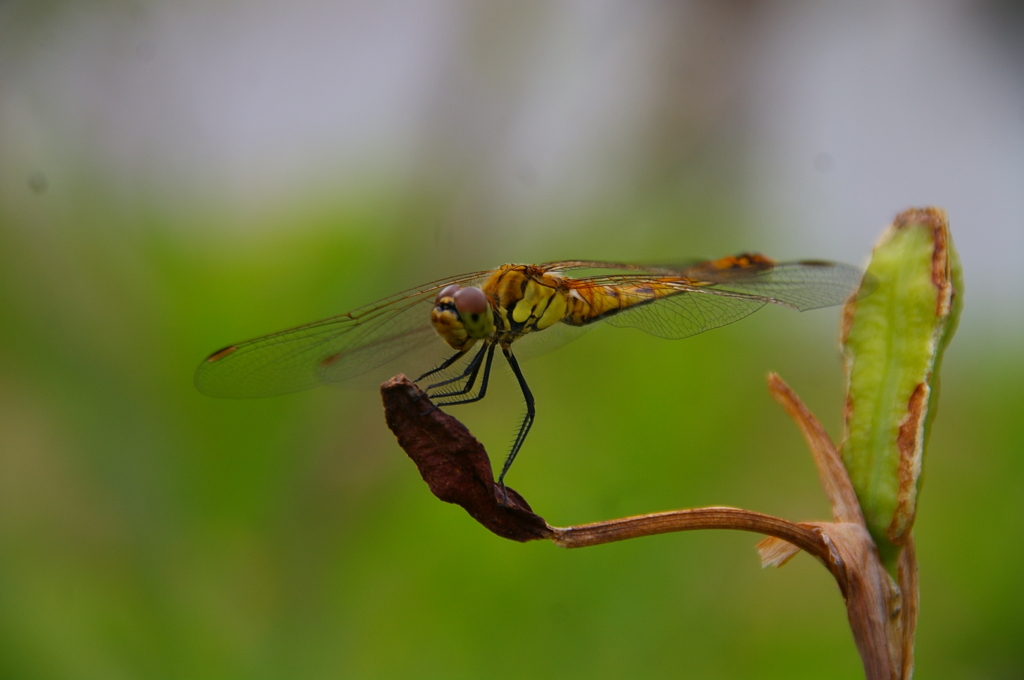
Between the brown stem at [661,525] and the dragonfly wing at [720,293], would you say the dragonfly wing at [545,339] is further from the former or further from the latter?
the brown stem at [661,525]

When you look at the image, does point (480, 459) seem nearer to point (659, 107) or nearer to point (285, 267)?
point (285, 267)

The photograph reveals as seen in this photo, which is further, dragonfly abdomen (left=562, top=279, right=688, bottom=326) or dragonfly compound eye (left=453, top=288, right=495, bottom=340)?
dragonfly abdomen (left=562, top=279, right=688, bottom=326)

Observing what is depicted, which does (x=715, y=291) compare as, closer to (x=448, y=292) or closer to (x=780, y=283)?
(x=780, y=283)

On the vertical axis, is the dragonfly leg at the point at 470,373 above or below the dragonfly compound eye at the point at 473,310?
below

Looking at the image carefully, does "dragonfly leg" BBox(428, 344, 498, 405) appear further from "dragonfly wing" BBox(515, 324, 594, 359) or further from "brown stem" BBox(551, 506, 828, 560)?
"brown stem" BBox(551, 506, 828, 560)

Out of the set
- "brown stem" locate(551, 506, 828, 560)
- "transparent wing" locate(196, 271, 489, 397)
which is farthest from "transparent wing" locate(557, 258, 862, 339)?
"brown stem" locate(551, 506, 828, 560)

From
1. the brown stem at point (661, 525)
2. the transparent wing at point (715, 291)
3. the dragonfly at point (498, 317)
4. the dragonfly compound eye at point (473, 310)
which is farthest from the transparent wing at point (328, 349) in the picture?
the brown stem at point (661, 525)

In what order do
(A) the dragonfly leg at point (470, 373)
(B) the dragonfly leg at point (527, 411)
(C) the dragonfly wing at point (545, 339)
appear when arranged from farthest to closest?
(C) the dragonfly wing at point (545, 339) → (A) the dragonfly leg at point (470, 373) → (B) the dragonfly leg at point (527, 411)
